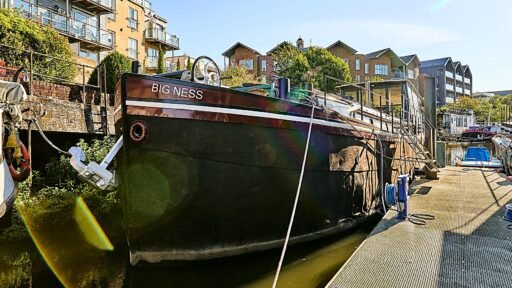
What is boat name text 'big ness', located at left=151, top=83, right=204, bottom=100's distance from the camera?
4.77m

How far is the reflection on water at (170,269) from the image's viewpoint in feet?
16.8

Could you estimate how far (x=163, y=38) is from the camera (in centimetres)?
3228

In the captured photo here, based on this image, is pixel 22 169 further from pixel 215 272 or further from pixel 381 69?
pixel 381 69

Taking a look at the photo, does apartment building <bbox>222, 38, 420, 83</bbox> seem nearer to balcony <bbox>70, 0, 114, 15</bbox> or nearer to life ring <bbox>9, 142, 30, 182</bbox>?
balcony <bbox>70, 0, 114, 15</bbox>

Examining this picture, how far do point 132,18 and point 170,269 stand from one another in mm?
28941

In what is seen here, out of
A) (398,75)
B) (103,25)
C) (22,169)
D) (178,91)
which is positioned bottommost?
(22,169)

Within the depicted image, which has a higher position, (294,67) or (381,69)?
(381,69)

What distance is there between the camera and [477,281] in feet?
12.7

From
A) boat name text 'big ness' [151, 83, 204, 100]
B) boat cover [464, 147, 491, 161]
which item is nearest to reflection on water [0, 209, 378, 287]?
boat name text 'big ness' [151, 83, 204, 100]

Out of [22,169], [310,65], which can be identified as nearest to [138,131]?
[22,169]

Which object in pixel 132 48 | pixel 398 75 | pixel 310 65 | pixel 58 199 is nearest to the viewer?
pixel 58 199

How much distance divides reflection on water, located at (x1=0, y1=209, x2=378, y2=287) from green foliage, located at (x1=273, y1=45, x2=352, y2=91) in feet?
91.2

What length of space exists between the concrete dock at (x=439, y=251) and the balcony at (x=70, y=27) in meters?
19.1

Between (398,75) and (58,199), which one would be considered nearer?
(58,199)
